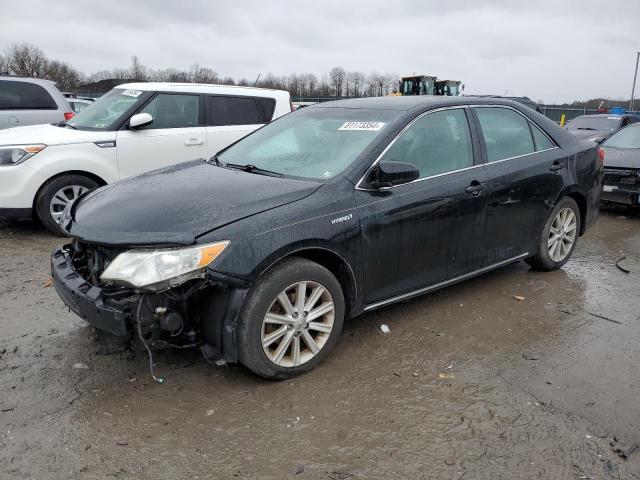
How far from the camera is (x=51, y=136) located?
645 cm

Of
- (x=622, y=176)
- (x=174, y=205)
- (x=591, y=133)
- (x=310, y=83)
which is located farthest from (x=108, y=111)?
(x=310, y=83)

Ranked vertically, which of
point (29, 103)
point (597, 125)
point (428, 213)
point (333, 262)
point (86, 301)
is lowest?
point (86, 301)

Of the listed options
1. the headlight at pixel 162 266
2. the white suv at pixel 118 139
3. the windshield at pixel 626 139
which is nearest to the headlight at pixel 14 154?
the white suv at pixel 118 139

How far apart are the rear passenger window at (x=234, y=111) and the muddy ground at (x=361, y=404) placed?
3.67 metres

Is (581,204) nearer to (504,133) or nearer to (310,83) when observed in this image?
(504,133)

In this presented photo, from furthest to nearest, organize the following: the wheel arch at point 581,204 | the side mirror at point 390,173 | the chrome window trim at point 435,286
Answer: the wheel arch at point 581,204, the chrome window trim at point 435,286, the side mirror at point 390,173

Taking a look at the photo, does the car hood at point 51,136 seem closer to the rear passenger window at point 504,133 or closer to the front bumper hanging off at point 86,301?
the front bumper hanging off at point 86,301

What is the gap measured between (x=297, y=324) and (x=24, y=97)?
7766 millimetres

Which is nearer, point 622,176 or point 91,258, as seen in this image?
point 91,258

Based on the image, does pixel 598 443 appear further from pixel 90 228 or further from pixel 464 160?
pixel 90 228

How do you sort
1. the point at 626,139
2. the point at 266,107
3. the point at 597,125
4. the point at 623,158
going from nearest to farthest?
the point at 266,107 < the point at 623,158 < the point at 626,139 < the point at 597,125

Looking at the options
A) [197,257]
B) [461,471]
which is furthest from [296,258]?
[461,471]

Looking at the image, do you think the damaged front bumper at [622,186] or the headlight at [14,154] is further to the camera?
the damaged front bumper at [622,186]

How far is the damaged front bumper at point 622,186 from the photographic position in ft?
26.4
